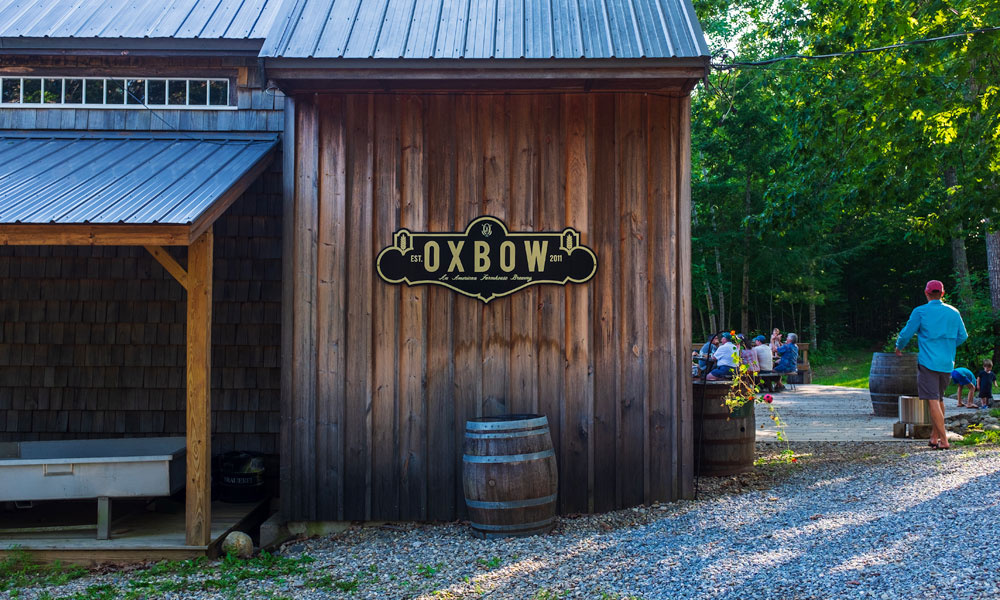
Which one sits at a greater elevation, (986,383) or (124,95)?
(124,95)

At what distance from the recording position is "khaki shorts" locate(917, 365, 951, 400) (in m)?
7.51

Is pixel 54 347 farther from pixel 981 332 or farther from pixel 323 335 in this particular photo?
pixel 981 332

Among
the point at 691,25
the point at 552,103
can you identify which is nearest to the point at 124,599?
the point at 552,103

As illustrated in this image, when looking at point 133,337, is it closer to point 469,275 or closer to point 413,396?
point 413,396

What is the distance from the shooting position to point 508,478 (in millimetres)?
5355

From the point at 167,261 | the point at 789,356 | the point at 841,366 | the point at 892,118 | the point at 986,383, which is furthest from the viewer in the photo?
the point at 841,366

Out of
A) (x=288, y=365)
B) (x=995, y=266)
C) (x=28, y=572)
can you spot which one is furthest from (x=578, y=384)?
(x=995, y=266)

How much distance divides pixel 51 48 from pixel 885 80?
914cm

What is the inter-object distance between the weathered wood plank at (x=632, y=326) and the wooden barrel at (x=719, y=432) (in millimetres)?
719

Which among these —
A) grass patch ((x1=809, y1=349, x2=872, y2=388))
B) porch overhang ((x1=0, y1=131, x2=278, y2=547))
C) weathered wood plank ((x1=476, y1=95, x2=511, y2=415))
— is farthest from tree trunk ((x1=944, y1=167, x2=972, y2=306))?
porch overhang ((x1=0, y1=131, x2=278, y2=547))

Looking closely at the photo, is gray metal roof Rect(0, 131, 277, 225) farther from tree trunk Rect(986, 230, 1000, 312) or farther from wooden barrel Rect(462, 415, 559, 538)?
tree trunk Rect(986, 230, 1000, 312)

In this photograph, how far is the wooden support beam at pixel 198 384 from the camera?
17.4 feet

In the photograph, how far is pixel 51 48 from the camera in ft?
23.3

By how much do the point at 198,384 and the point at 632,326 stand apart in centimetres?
318
